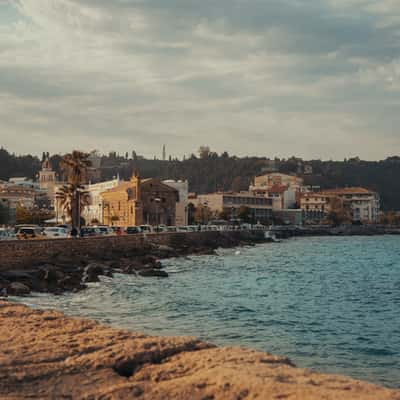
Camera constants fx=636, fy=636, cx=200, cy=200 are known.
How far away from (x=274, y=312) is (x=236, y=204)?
12117cm

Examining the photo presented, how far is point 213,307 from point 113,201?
7436 centimetres

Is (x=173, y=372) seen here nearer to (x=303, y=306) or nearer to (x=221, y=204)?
(x=303, y=306)

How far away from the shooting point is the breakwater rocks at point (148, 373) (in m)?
7.89

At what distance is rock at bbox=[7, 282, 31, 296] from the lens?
2628cm

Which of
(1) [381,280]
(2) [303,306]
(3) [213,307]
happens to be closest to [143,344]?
(3) [213,307]

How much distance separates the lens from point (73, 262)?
3916cm

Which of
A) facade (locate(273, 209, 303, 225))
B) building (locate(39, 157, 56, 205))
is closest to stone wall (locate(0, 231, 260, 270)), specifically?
building (locate(39, 157, 56, 205))

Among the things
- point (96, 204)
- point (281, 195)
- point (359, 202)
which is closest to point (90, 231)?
point (96, 204)

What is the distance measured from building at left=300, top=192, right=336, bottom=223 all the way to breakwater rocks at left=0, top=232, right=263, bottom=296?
359 ft

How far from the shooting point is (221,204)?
465 ft

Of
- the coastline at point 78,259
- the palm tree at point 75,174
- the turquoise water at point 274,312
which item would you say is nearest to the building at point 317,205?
the coastline at point 78,259

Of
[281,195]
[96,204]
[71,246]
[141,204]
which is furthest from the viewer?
[281,195]

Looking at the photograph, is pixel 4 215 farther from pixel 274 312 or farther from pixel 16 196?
pixel 274 312

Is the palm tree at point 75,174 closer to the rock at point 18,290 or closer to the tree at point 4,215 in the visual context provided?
the tree at point 4,215
